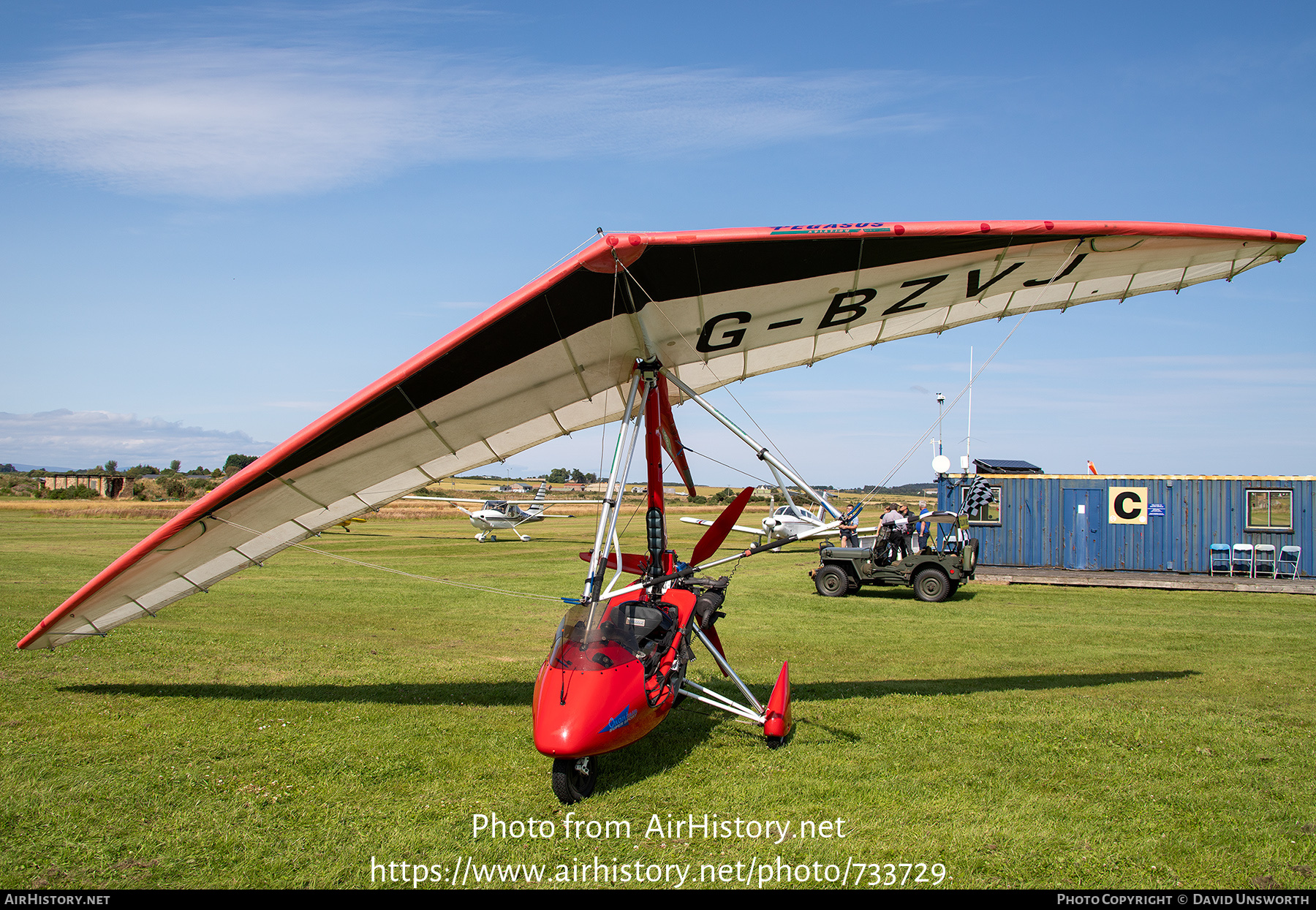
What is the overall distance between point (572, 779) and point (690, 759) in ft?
4.20

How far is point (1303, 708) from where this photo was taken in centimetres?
768

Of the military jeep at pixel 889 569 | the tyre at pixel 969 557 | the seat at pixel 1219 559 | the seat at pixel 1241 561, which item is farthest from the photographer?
the seat at pixel 1219 559

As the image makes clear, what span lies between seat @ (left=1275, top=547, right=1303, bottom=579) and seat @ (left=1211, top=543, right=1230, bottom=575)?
1.03 meters

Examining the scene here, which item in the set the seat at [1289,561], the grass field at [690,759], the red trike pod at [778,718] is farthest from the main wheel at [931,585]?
the red trike pod at [778,718]

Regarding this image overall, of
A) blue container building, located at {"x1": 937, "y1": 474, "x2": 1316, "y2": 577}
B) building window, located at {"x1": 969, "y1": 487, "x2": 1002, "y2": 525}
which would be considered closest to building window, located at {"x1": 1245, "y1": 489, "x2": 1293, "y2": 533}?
blue container building, located at {"x1": 937, "y1": 474, "x2": 1316, "y2": 577}

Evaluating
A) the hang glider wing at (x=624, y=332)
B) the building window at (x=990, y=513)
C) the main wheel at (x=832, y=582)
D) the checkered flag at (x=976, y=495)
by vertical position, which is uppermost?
the hang glider wing at (x=624, y=332)

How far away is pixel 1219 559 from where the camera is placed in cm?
1897

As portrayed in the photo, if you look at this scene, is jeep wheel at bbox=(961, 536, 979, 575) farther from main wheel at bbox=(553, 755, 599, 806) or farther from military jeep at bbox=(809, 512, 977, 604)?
main wheel at bbox=(553, 755, 599, 806)

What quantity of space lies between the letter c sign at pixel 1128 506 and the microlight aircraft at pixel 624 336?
14.4 metres

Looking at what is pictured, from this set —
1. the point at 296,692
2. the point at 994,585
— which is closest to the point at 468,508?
the point at 994,585

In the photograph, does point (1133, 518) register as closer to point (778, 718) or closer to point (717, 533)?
point (717, 533)

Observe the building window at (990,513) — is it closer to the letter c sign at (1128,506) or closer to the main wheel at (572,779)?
the letter c sign at (1128,506)

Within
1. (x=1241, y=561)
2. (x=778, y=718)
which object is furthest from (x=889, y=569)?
(x=778, y=718)

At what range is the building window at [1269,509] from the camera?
18.5 m
